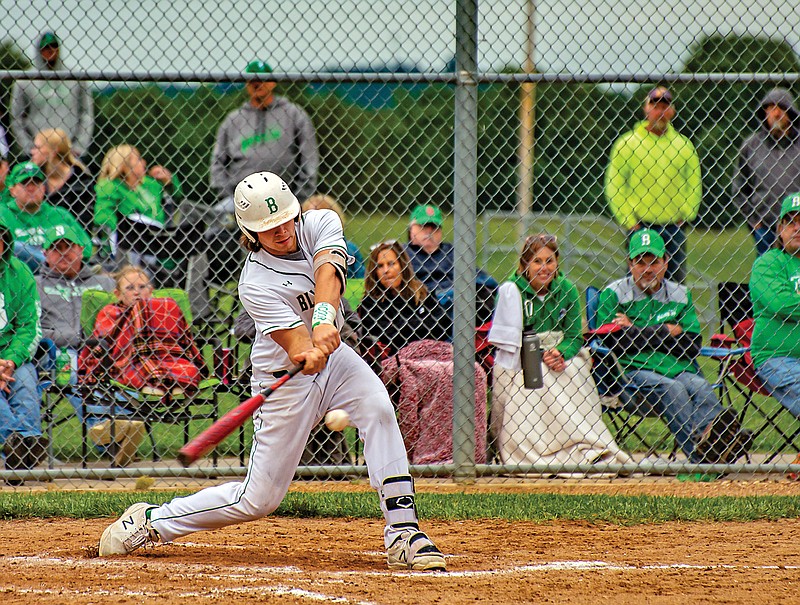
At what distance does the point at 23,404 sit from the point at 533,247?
3.09 metres

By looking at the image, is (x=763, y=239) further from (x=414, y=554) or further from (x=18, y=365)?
(x=18, y=365)

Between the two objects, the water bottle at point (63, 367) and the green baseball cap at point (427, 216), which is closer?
the water bottle at point (63, 367)

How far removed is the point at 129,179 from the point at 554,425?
3.86m

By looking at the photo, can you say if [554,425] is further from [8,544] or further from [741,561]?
[8,544]

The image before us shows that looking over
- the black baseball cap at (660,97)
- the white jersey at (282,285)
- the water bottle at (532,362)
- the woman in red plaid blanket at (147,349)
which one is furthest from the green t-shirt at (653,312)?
the white jersey at (282,285)

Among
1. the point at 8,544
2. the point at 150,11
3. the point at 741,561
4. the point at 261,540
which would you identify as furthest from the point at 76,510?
the point at 741,561

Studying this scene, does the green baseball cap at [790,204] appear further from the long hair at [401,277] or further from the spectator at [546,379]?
the long hair at [401,277]

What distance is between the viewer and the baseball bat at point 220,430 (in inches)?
154

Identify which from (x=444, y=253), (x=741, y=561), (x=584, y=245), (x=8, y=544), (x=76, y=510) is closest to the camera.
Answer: (x=741, y=561)

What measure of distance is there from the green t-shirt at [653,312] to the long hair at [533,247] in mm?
436

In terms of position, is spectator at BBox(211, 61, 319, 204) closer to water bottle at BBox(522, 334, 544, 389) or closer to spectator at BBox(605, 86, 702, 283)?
water bottle at BBox(522, 334, 544, 389)

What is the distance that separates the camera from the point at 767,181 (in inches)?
287

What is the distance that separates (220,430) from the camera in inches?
157

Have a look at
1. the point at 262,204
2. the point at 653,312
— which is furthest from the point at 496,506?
the point at 262,204
